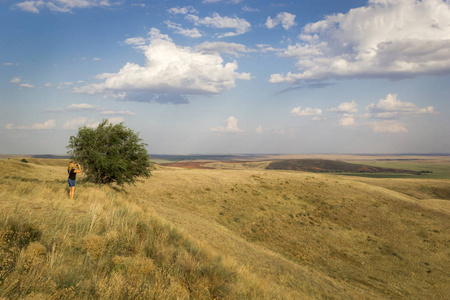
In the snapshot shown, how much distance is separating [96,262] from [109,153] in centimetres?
2222

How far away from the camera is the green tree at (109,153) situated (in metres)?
25.1

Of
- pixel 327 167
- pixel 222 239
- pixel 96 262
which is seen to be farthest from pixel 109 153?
pixel 327 167

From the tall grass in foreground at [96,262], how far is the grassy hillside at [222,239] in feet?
0.13

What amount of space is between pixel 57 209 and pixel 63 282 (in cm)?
614

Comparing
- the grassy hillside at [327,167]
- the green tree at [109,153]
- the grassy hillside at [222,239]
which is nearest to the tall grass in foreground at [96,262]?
the grassy hillside at [222,239]

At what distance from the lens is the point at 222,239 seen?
19391mm

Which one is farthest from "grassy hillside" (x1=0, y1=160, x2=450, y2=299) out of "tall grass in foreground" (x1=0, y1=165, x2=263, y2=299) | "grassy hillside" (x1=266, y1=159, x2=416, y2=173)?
"grassy hillside" (x1=266, y1=159, x2=416, y2=173)

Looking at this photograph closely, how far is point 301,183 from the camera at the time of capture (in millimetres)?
43094

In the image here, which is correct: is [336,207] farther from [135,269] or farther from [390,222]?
[135,269]

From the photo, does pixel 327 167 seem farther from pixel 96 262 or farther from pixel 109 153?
pixel 96 262

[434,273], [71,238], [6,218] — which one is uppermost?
[6,218]

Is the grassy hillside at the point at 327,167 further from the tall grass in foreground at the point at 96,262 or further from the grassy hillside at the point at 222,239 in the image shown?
the tall grass in foreground at the point at 96,262

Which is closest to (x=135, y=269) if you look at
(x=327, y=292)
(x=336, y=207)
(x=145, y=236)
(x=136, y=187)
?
(x=145, y=236)

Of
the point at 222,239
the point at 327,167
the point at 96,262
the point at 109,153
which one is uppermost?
the point at 109,153
